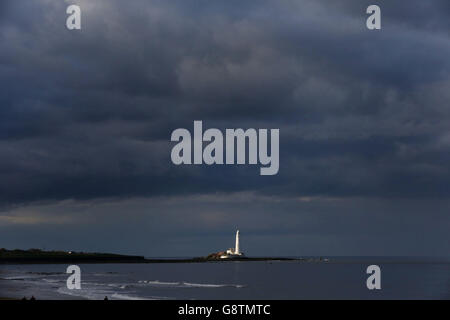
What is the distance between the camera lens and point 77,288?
87.6 meters

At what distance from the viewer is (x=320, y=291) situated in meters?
93.9
